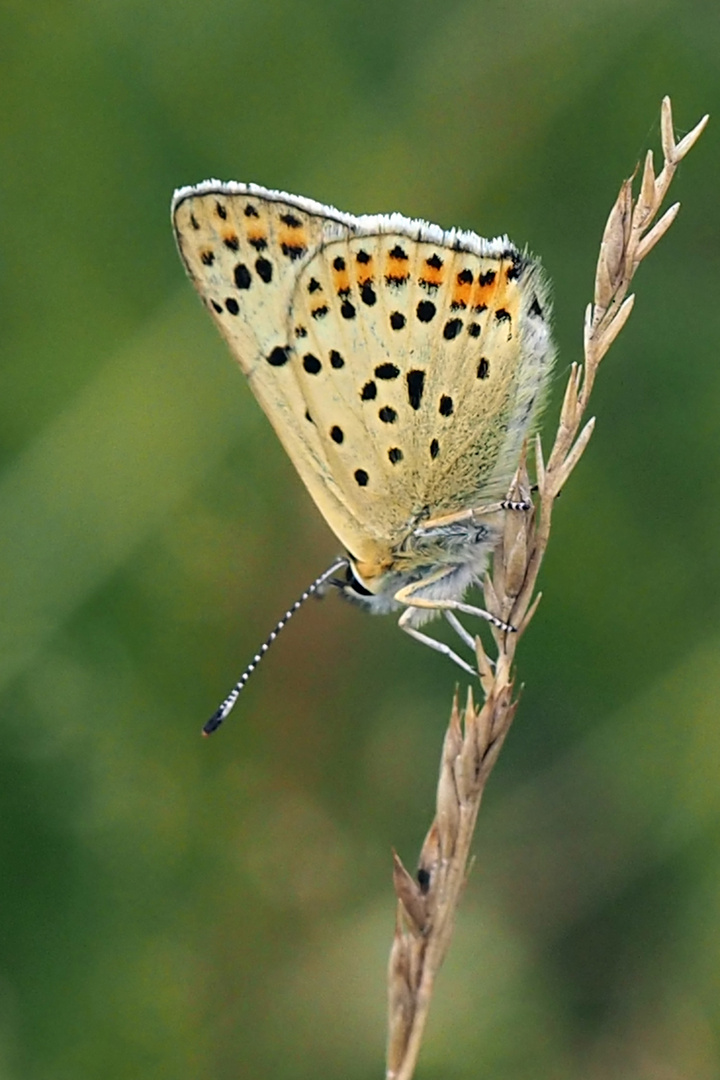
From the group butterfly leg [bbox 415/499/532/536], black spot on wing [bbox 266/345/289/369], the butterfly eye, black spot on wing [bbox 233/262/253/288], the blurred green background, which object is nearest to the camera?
butterfly leg [bbox 415/499/532/536]

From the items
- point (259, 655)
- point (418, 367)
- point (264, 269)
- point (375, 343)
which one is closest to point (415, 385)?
point (418, 367)

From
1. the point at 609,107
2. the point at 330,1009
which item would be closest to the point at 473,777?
the point at 330,1009

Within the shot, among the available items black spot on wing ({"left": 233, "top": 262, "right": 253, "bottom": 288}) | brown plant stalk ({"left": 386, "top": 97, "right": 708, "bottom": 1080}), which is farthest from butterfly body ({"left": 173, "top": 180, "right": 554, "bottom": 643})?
brown plant stalk ({"left": 386, "top": 97, "right": 708, "bottom": 1080})

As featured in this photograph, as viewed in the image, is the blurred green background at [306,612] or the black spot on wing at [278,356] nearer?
the black spot on wing at [278,356]

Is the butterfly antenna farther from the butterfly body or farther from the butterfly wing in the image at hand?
the butterfly wing

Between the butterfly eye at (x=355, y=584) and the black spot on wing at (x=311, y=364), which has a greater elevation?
the black spot on wing at (x=311, y=364)

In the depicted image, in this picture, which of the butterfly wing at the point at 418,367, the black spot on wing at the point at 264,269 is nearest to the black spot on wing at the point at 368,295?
the butterfly wing at the point at 418,367

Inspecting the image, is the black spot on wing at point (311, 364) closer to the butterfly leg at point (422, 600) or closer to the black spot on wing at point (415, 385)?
the black spot on wing at point (415, 385)

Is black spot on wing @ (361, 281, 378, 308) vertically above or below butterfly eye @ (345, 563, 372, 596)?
above
